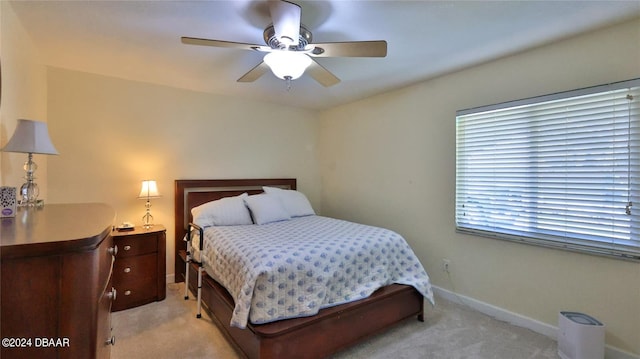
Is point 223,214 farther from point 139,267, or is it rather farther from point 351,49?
point 351,49

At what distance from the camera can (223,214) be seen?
3229mm

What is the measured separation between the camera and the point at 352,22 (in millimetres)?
2041

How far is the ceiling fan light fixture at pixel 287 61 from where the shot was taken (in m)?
1.90

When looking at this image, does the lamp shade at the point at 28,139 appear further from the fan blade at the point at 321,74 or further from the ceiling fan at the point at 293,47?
the fan blade at the point at 321,74

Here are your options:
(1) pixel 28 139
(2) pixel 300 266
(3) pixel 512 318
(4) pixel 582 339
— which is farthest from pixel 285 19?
(3) pixel 512 318

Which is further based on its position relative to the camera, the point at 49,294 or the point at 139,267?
Result: the point at 139,267

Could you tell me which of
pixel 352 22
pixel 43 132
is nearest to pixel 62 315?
pixel 43 132

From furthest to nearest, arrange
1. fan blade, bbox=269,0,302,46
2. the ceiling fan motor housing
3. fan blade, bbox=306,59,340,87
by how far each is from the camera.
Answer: fan blade, bbox=306,59,340,87 → the ceiling fan motor housing → fan blade, bbox=269,0,302,46

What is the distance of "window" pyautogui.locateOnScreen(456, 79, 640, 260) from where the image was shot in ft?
6.66

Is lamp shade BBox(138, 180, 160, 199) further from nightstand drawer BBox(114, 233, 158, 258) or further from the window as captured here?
the window

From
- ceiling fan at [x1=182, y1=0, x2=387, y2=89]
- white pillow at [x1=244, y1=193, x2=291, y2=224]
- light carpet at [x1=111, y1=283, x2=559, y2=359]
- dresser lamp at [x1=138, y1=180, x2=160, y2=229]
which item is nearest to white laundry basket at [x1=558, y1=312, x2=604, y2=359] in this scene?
light carpet at [x1=111, y1=283, x2=559, y2=359]

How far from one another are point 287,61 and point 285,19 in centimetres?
32

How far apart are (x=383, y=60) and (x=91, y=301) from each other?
2.71m

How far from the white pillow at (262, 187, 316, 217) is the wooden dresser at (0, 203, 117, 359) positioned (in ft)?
9.22
